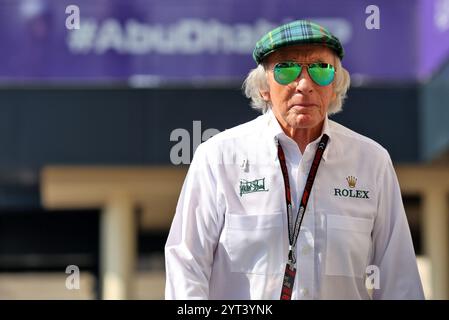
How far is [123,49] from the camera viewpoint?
13922mm

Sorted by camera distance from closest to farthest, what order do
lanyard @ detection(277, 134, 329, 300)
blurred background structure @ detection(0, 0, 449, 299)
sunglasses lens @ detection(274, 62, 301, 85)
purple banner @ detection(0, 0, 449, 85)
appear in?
lanyard @ detection(277, 134, 329, 300) → sunglasses lens @ detection(274, 62, 301, 85) → blurred background structure @ detection(0, 0, 449, 299) → purple banner @ detection(0, 0, 449, 85)

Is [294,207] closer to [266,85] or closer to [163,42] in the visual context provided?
[266,85]

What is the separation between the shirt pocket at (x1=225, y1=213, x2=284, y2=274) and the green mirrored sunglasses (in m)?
0.50

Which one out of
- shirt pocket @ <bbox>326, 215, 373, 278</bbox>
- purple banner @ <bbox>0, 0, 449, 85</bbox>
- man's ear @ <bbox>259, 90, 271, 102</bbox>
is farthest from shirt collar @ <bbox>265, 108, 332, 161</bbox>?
purple banner @ <bbox>0, 0, 449, 85</bbox>

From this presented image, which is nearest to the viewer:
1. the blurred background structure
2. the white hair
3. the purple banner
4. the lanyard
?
the lanyard

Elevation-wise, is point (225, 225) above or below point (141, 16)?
below

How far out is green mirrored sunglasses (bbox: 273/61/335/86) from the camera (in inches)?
148

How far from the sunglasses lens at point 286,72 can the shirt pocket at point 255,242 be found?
0.49 m

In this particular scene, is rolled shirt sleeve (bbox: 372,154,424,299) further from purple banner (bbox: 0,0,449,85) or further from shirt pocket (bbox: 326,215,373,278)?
purple banner (bbox: 0,0,449,85)

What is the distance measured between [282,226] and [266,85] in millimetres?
575

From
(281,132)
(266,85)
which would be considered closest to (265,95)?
(266,85)
